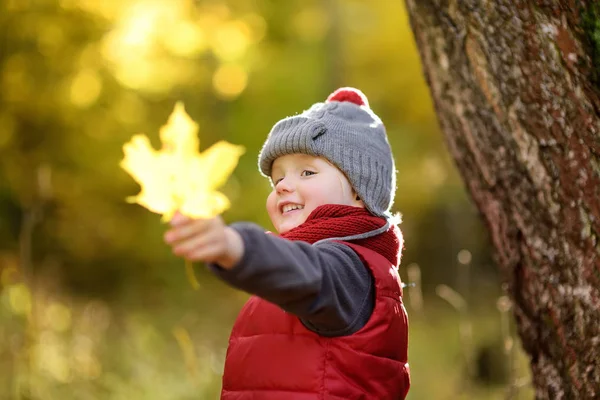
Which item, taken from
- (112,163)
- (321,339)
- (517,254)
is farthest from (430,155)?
(321,339)

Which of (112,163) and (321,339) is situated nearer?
(321,339)

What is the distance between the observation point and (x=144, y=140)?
3.52 feet

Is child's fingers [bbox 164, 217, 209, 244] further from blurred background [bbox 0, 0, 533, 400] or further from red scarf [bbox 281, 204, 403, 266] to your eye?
blurred background [bbox 0, 0, 533, 400]

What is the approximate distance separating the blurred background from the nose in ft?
12.6

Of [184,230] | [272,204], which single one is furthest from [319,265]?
[272,204]

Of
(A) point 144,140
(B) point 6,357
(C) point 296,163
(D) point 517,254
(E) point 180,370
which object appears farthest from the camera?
(E) point 180,370

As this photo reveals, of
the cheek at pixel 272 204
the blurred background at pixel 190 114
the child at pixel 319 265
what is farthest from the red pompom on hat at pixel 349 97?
the blurred background at pixel 190 114

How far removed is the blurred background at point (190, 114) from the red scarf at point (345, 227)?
3790mm

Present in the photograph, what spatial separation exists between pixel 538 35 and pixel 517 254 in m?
0.59

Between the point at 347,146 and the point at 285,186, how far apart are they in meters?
0.18

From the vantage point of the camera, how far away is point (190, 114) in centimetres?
932

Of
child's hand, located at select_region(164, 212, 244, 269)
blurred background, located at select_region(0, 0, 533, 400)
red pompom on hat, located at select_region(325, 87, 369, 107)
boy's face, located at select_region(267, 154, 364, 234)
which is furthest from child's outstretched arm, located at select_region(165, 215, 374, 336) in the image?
blurred background, located at select_region(0, 0, 533, 400)

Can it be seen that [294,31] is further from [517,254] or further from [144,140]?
[144,140]

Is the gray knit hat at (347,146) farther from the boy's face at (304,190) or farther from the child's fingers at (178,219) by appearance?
the child's fingers at (178,219)
